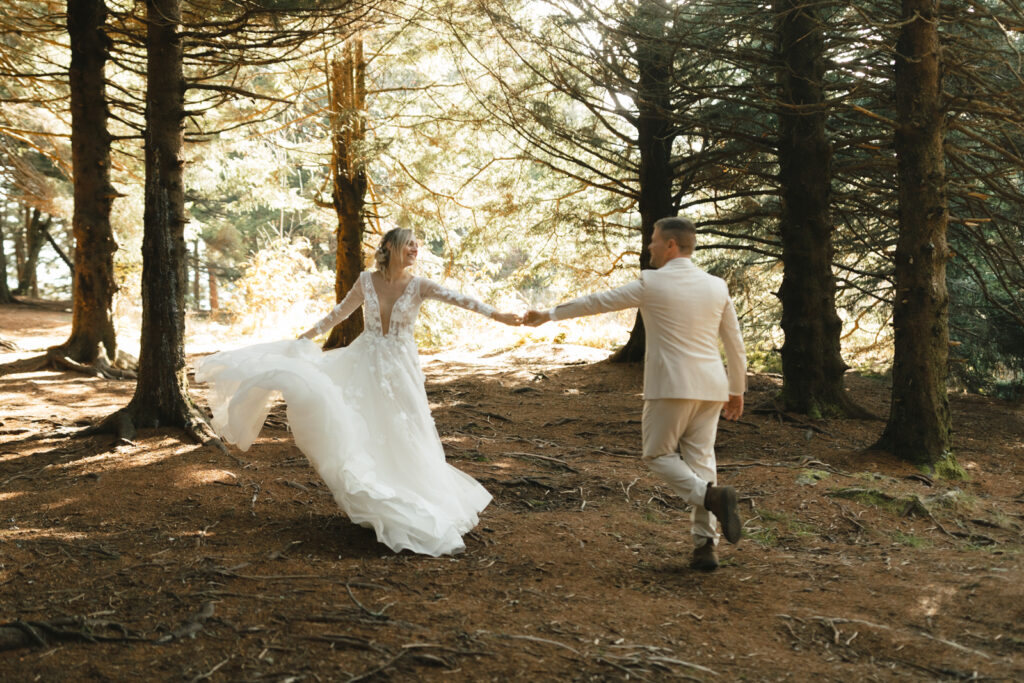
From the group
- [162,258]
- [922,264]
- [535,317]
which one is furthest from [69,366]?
[922,264]

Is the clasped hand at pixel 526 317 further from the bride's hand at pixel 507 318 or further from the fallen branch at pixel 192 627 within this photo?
the fallen branch at pixel 192 627

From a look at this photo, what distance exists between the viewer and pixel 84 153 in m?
9.77

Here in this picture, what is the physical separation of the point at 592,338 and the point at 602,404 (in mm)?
7233

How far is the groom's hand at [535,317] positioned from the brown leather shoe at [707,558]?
5.64 ft

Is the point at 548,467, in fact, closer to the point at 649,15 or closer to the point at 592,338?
the point at 649,15

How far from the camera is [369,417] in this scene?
4789 millimetres

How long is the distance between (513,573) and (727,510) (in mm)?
1167

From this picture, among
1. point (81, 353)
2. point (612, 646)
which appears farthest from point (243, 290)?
point (612, 646)

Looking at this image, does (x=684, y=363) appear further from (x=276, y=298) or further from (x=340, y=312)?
(x=276, y=298)

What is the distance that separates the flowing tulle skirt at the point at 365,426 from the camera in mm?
4434

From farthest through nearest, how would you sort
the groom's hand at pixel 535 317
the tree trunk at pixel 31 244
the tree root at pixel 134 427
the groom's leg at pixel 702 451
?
the tree trunk at pixel 31 244
the tree root at pixel 134 427
the groom's hand at pixel 535 317
the groom's leg at pixel 702 451

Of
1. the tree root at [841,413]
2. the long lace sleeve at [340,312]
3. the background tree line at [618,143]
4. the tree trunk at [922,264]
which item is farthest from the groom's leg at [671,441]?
the tree root at [841,413]

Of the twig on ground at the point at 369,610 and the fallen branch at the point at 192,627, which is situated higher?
the fallen branch at the point at 192,627

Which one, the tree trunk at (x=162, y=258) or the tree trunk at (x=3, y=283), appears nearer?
the tree trunk at (x=162, y=258)
